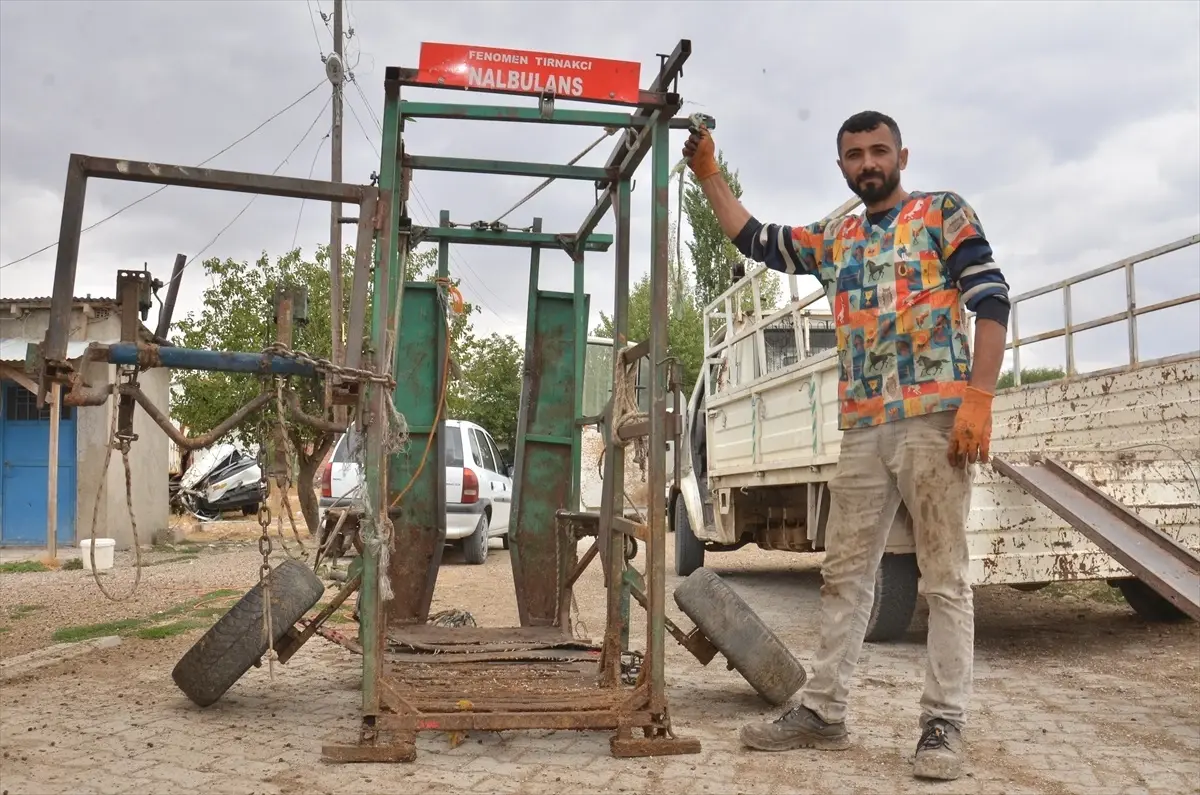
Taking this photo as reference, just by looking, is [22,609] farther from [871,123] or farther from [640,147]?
[871,123]

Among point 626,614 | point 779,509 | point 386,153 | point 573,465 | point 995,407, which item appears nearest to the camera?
point 386,153

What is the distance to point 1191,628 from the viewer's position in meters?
6.23

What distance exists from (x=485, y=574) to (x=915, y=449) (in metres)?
8.02

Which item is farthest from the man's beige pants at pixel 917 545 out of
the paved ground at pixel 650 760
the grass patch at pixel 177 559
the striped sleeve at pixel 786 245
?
the grass patch at pixel 177 559

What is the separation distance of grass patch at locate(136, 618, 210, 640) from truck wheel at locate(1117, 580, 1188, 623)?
586cm

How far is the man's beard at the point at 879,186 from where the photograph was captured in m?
3.57

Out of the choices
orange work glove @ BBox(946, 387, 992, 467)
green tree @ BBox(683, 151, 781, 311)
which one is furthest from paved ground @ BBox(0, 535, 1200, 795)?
green tree @ BBox(683, 151, 781, 311)

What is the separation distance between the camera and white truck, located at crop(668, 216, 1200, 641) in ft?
17.0

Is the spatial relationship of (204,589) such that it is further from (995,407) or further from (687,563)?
(995,407)

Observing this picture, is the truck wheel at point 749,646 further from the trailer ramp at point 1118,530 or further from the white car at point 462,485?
the white car at point 462,485

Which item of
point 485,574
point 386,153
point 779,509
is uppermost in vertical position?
point 386,153

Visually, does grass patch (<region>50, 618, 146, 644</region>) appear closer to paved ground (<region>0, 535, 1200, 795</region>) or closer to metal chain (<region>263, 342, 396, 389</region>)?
paved ground (<region>0, 535, 1200, 795</region>)

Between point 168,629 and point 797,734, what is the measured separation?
4.21 metres

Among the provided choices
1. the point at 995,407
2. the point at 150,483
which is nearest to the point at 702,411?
the point at 995,407
